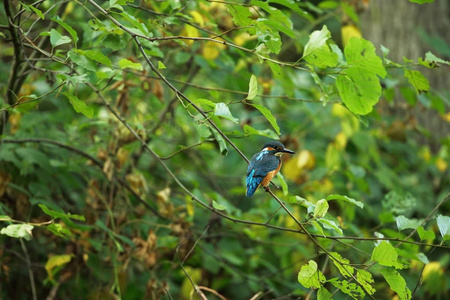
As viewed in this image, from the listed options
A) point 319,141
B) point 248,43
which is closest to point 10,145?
point 248,43

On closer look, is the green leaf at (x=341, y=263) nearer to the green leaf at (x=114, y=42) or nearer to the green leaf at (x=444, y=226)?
the green leaf at (x=444, y=226)

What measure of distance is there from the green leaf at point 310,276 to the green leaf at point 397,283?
0.76 feet

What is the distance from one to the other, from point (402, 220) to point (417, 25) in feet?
14.3

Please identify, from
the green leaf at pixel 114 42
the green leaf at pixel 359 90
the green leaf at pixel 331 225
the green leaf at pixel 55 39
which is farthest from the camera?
the green leaf at pixel 114 42

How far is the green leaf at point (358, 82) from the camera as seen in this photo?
209 cm

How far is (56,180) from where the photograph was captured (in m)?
3.47

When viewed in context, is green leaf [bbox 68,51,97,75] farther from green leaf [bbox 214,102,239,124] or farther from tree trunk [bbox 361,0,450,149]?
tree trunk [bbox 361,0,450,149]

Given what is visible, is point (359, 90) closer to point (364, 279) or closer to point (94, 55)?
point (364, 279)

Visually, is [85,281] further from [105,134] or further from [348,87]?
[348,87]

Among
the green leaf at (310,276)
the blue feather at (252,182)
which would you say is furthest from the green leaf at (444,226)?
the blue feather at (252,182)

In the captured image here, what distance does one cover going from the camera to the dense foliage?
2.07m

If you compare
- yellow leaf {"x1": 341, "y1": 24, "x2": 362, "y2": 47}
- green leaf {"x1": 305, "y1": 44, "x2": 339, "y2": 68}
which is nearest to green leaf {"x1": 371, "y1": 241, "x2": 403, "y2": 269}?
green leaf {"x1": 305, "y1": 44, "x2": 339, "y2": 68}

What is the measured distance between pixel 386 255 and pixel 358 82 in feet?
2.14

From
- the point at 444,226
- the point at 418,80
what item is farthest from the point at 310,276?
the point at 418,80
